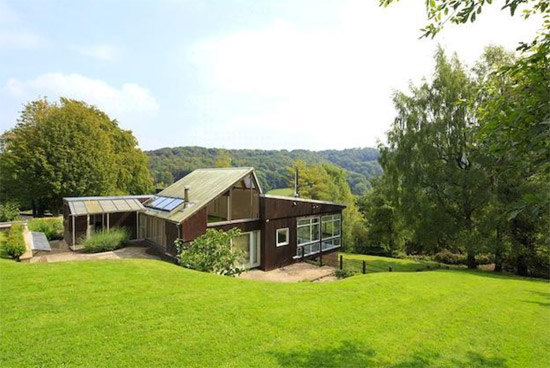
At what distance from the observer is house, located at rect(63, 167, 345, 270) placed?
13719mm

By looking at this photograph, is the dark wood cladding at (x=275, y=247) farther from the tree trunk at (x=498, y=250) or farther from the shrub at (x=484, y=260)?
the shrub at (x=484, y=260)

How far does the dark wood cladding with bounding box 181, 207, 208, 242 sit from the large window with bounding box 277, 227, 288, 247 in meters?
4.17

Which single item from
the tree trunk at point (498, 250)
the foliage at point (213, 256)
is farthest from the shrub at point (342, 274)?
the tree trunk at point (498, 250)

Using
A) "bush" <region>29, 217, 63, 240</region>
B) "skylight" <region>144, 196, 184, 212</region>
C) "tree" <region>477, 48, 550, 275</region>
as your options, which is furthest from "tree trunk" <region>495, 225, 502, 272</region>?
"bush" <region>29, 217, 63, 240</region>

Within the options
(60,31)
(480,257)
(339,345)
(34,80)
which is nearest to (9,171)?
(34,80)

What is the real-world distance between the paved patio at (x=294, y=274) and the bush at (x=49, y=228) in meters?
12.2

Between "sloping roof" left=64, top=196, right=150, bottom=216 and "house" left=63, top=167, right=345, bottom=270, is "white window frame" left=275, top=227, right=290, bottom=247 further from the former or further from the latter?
"sloping roof" left=64, top=196, right=150, bottom=216

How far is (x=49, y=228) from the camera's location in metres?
17.7

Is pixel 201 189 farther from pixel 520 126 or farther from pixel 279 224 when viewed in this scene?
pixel 520 126

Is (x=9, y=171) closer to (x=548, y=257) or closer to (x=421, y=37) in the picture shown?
(x=421, y=37)

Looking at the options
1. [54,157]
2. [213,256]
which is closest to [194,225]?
[213,256]

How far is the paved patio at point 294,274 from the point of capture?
43.2ft

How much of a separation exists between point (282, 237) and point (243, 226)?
8.16ft

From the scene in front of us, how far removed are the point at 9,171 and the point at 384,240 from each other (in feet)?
105
